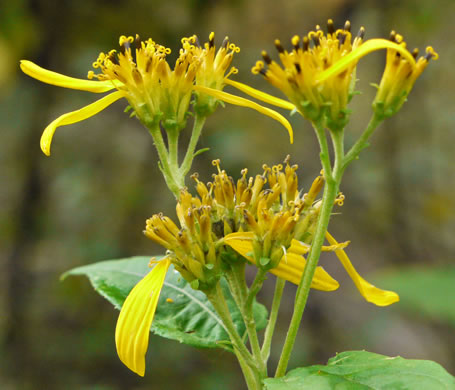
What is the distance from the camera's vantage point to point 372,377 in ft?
5.36

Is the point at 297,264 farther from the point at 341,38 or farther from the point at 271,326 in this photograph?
the point at 341,38

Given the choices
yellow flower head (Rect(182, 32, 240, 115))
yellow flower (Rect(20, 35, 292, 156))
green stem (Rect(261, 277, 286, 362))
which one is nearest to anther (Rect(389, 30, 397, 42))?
yellow flower (Rect(20, 35, 292, 156))

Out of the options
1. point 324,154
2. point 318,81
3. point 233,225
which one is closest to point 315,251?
point 324,154

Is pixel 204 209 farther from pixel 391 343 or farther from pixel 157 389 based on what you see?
pixel 391 343

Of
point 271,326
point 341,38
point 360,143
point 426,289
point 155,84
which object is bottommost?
point 426,289

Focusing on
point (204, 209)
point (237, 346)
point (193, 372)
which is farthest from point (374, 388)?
point (193, 372)

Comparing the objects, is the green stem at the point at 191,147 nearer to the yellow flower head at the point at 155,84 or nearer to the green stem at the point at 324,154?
the yellow flower head at the point at 155,84

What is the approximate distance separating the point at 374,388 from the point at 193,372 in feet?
16.9

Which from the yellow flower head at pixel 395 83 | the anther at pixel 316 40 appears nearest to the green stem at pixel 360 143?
the yellow flower head at pixel 395 83

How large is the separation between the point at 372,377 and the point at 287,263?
1.55ft

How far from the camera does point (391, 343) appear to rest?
8297mm

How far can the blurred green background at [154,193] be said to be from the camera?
6051 mm

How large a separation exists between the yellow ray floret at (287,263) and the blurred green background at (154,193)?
3.82 m

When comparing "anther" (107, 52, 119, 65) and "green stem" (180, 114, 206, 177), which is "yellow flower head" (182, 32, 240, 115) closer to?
"green stem" (180, 114, 206, 177)
